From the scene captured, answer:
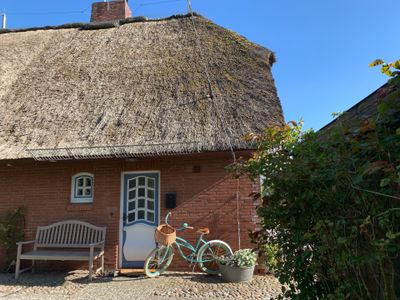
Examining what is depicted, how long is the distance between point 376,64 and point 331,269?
1484mm

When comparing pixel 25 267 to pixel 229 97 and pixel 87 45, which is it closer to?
pixel 229 97

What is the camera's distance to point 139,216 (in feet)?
24.2

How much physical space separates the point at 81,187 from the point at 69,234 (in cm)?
109

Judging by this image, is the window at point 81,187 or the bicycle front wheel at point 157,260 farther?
the window at point 81,187

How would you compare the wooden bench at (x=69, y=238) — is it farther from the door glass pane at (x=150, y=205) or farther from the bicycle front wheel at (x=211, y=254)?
the bicycle front wheel at (x=211, y=254)

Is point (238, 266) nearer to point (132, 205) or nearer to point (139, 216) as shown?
point (139, 216)

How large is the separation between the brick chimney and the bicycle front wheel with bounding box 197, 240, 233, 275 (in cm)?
1040

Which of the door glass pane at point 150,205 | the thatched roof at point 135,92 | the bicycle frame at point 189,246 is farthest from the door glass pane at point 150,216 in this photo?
the thatched roof at point 135,92

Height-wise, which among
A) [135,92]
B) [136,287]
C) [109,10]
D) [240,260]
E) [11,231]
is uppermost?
[109,10]

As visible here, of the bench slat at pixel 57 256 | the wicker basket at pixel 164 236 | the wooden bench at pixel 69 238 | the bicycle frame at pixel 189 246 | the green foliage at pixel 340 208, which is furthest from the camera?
the wooden bench at pixel 69 238

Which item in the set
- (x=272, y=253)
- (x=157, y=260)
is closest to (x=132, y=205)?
(x=157, y=260)

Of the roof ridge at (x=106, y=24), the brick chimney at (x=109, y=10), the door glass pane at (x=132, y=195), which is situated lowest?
the door glass pane at (x=132, y=195)

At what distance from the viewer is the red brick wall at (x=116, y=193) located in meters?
7.05

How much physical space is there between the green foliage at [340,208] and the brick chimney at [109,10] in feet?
40.4
